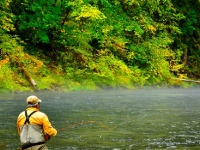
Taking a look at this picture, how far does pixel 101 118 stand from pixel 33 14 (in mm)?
13899

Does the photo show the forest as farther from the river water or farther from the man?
the man

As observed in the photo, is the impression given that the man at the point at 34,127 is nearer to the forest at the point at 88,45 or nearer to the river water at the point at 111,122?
the river water at the point at 111,122

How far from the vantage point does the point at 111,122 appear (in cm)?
1502

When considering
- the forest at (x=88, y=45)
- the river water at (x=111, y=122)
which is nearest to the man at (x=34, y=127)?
the river water at (x=111, y=122)

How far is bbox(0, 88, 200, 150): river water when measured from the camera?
1142 centimetres

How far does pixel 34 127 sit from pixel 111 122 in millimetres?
8018

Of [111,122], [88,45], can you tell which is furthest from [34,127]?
[88,45]

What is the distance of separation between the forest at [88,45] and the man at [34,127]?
1691cm

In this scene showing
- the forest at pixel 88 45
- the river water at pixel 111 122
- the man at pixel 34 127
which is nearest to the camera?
the man at pixel 34 127

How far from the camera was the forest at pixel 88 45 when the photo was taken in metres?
26.0

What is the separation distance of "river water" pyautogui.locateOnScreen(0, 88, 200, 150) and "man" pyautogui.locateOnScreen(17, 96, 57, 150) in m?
3.50

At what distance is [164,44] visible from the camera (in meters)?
33.2

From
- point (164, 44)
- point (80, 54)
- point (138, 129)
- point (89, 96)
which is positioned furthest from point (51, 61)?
point (138, 129)

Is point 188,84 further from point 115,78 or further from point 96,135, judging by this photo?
point 96,135
